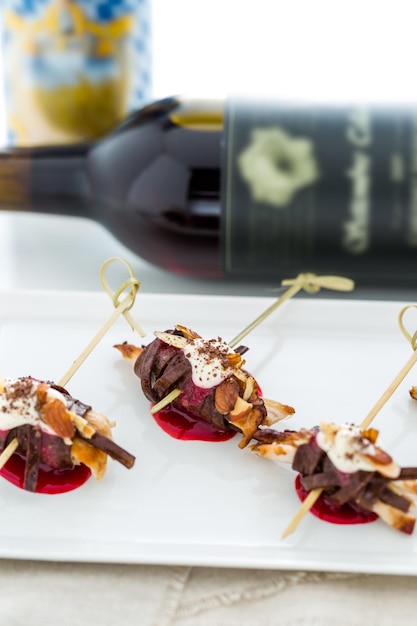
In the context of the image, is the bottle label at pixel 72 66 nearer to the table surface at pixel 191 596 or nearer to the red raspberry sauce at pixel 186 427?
the red raspberry sauce at pixel 186 427

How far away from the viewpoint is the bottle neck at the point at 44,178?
1.73m

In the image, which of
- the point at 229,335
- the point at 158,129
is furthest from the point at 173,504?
the point at 158,129

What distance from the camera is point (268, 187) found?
61.6 inches

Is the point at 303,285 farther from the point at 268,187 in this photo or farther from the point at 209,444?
the point at 209,444

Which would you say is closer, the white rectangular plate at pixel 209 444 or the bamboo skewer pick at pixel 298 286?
the white rectangular plate at pixel 209 444

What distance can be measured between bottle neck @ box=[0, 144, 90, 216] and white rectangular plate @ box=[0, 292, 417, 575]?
260mm

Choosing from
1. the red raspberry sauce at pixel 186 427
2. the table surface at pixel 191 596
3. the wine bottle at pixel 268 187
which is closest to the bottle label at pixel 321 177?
the wine bottle at pixel 268 187

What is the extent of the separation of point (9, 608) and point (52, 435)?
0.69 ft

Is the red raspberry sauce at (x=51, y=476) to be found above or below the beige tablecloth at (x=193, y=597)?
above

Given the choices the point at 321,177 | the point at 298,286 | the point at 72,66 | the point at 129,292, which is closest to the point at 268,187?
the point at 321,177

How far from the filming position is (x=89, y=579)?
1.06 m

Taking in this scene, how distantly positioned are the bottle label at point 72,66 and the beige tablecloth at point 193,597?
43.1 inches

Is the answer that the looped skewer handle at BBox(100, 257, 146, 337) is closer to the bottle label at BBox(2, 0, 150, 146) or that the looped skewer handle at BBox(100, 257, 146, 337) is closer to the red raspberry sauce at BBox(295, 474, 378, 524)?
the red raspberry sauce at BBox(295, 474, 378, 524)

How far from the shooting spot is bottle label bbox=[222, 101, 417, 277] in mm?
1566
